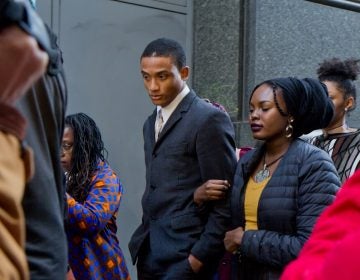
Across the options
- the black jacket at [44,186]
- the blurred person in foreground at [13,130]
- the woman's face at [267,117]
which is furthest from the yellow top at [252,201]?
the blurred person in foreground at [13,130]

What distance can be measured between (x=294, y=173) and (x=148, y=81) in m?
1.07

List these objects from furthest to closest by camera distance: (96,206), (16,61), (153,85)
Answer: (153,85)
(96,206)
(16,61)

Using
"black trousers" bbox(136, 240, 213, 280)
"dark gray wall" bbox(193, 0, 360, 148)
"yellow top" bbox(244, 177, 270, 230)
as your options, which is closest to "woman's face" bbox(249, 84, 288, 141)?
"yellow top" bbox(244, 177, 270, 230)

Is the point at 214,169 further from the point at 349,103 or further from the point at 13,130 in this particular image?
the point at 13,130

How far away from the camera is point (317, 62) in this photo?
7.08 m

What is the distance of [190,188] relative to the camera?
3982 mm

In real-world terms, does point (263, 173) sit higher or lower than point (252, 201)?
higher

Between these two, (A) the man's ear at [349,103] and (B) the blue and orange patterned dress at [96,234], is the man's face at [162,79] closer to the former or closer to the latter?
(B) the blue and orange patterned dress at [96,234]

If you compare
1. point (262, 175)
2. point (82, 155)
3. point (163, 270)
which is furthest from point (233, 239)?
point (82, 155)

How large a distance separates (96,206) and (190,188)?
51 cm

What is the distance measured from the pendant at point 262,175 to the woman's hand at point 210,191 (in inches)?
7.4

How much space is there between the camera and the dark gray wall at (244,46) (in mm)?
6512

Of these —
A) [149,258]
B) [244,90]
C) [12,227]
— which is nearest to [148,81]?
[149,258]

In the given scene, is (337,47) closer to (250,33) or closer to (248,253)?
(250,33)
